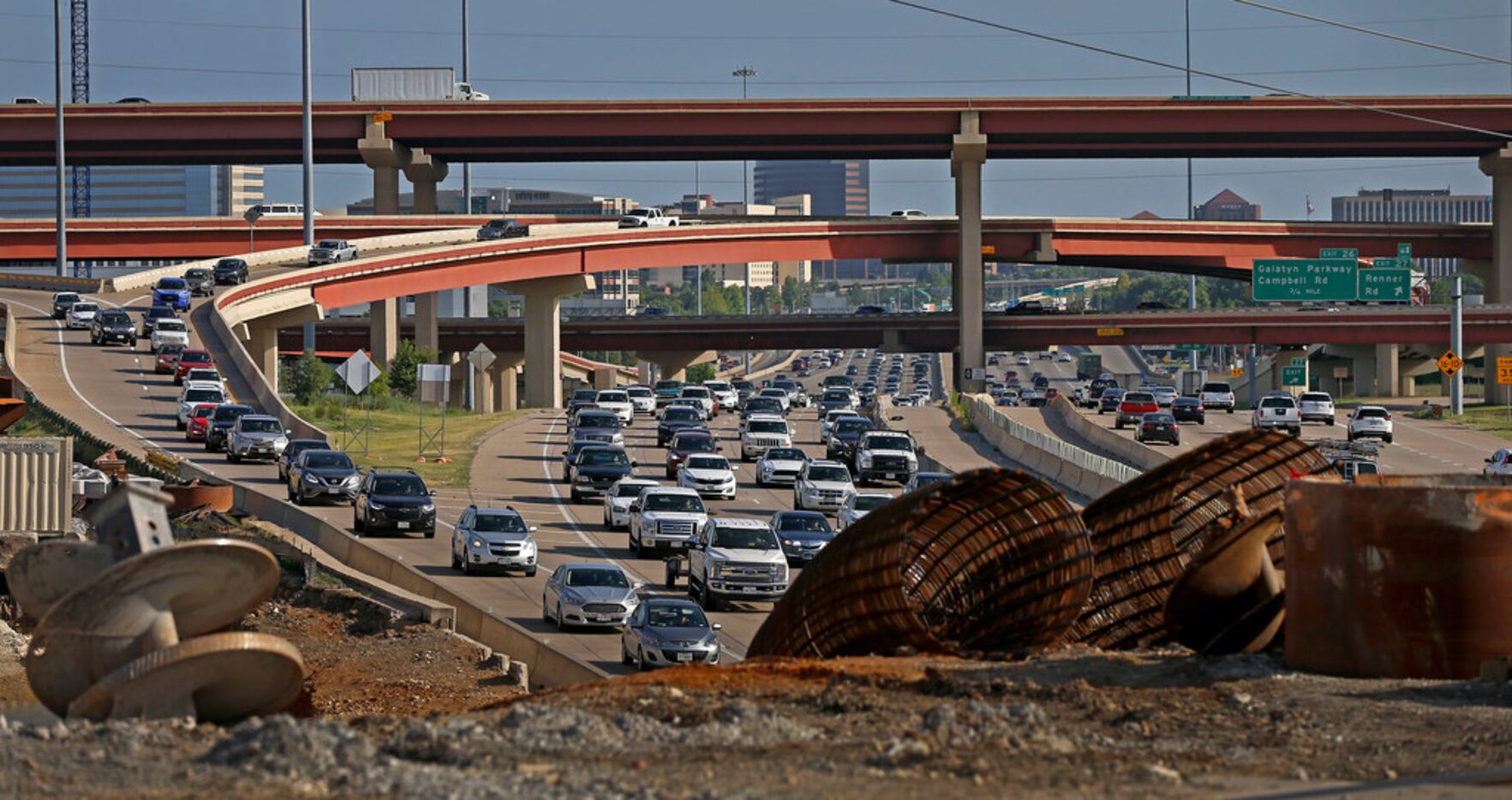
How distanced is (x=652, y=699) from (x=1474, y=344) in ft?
362

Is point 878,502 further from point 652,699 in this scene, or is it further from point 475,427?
point 475,427

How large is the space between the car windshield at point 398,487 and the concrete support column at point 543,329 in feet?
197

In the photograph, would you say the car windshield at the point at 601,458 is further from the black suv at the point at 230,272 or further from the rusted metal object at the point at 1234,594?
the black suv at the point at 230,272

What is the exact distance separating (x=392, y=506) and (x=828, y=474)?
11.7 meters

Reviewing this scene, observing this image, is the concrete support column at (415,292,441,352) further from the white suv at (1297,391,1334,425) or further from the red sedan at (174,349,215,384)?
the white suv at (1297,391,1334,425)

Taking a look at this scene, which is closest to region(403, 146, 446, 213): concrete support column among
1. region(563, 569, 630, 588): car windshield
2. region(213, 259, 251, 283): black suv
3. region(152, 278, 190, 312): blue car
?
region(213, 259, 251, 283): black suv

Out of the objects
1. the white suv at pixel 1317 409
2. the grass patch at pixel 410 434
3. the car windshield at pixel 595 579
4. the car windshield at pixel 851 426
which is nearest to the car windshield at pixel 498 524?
the car windshield at pixel 595 579

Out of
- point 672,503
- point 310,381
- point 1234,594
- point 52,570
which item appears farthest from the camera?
point 310,381

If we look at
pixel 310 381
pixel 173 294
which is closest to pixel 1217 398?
pixel 310 381

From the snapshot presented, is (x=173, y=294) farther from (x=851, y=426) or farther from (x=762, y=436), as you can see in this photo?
(x=851, y=426)

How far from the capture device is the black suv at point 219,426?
60375 millimetres

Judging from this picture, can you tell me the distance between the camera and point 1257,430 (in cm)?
2338

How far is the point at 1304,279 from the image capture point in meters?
106

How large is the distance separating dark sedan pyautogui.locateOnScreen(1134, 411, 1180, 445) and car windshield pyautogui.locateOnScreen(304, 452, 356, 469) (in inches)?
1214
